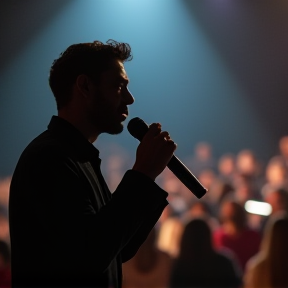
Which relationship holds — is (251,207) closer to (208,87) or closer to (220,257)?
(220,257)

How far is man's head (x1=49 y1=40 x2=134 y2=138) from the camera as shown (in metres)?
1.00

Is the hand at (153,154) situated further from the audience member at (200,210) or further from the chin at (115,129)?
the audience member at (200,210)

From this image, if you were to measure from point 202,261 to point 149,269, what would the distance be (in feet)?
0.89

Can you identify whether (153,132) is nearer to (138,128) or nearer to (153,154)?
(153,154)

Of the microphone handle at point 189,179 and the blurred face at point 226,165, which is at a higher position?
the microphone handle at point 189,179

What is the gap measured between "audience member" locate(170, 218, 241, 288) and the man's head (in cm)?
159

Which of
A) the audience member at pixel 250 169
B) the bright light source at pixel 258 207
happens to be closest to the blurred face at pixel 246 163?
the audience member at pixel 250 169

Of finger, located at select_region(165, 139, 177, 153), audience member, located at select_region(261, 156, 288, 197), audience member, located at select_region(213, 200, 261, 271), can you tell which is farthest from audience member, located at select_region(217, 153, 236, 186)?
finger, located at select_region(165, 139, 177, 153)

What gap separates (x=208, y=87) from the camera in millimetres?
4871

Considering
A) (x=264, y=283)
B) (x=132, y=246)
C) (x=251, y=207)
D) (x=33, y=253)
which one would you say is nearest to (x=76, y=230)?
(x=33, y=253)

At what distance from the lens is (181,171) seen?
1083mm

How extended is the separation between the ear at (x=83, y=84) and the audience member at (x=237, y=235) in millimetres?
2070

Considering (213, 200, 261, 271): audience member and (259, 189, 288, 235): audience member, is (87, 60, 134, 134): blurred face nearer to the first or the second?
(213, 200, 261, 271): audience member

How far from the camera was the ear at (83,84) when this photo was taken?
1.00m
